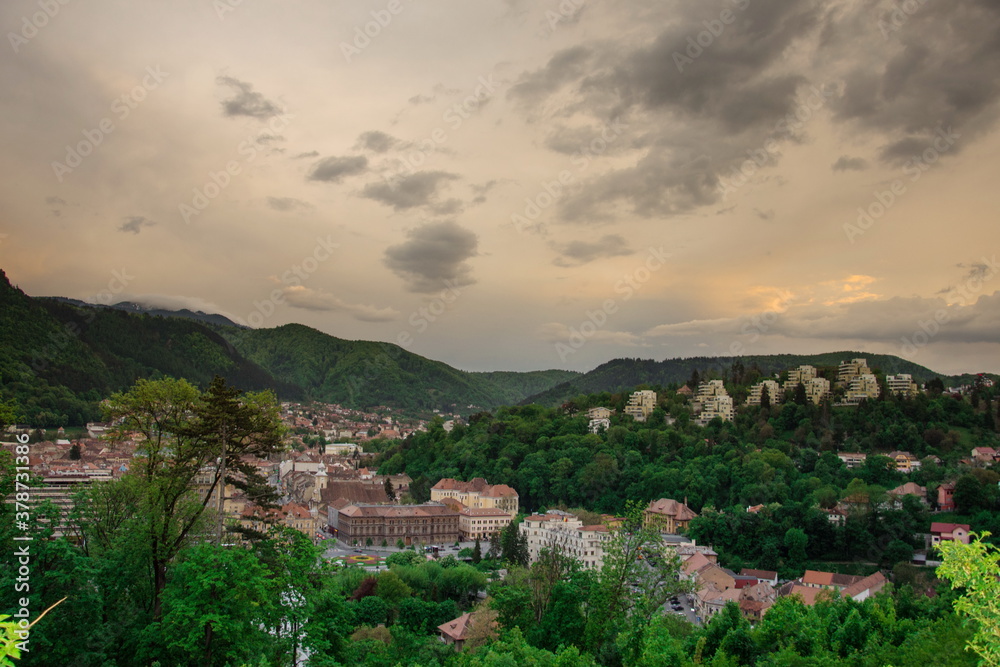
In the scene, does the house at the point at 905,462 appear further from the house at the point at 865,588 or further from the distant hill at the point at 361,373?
the distant hill at the point at 361,373

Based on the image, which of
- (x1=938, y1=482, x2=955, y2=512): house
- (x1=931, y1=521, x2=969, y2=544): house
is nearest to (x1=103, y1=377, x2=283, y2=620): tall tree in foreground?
(x1=931, y1=521, x2=969, y2=544): house

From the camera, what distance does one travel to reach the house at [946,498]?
1609 inches

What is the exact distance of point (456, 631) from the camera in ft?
78.4

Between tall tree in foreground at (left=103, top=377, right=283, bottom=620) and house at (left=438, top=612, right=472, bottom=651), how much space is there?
1158cm

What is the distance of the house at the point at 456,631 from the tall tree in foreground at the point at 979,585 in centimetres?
1946

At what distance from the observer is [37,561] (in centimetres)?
1038

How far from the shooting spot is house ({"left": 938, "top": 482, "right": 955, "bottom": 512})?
40875 mm

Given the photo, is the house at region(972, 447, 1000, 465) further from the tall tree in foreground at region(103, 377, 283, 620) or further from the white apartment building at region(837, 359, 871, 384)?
the tall tree in foreground at region(103, 377, 283, 620)

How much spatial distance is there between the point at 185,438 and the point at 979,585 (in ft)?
44.1

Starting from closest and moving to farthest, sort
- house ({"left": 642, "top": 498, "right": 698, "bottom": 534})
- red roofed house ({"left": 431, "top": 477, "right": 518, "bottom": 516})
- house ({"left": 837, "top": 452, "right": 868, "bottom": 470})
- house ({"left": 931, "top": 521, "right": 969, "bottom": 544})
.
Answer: house ({"left": 931, "top": 521, "right": 969, "bottom": 544}), house ({"left": 642, "top": 498, "right": 698, "bottom": 534}), house ({"left": 837, "top": 452, "right": 868, "bottom": 470}), red roofed house ({"left": 431, "top": 477, "right": 518, "bottom": 516})

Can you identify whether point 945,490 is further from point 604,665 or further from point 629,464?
point 604,665

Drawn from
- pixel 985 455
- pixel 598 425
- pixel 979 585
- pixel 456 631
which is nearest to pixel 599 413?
pixel 598 425

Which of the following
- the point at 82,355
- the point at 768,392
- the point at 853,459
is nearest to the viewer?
the point at 853,459

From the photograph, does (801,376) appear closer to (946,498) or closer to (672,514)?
(946,498)
